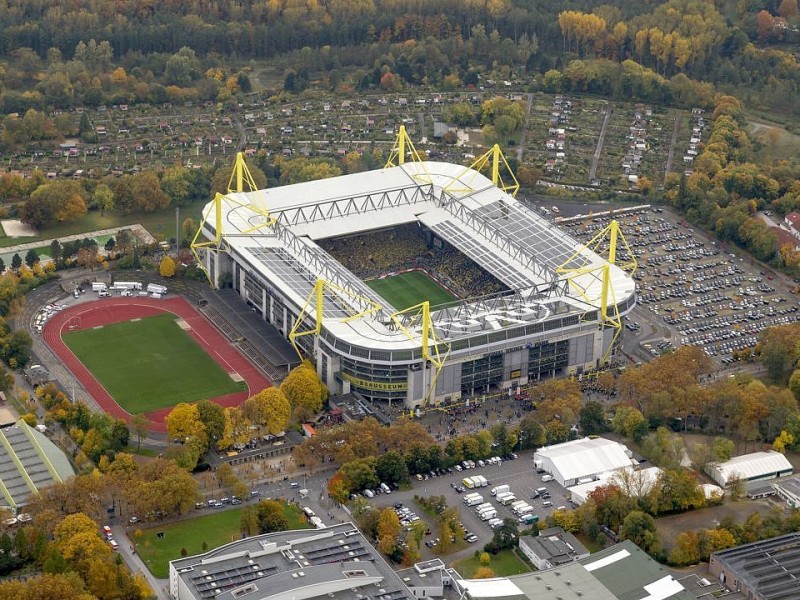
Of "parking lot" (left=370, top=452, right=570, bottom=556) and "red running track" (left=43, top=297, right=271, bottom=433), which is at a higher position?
"parking lot" (left=370, top=452, right=570, bottom=556)

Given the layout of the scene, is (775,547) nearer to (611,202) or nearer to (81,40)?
(611,202)

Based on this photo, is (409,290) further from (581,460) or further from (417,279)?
(581,460)

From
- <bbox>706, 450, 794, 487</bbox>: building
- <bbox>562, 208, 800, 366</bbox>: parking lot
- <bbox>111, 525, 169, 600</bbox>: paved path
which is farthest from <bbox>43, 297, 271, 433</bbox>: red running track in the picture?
<bbox>706, 450, 794, 487</bbox>: building

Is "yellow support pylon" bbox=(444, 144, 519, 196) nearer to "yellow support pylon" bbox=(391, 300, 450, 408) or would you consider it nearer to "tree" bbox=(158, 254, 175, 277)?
"tree" bbox=(158, 254, 175, 277)

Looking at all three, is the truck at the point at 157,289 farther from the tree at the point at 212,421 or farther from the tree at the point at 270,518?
the tree at the point at 270,518

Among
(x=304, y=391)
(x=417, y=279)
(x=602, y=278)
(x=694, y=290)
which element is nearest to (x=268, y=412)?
(x=304, y=391)

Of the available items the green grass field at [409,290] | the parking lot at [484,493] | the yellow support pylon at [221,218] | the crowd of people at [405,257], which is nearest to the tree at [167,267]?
the yellow support pylon at [221,218]
